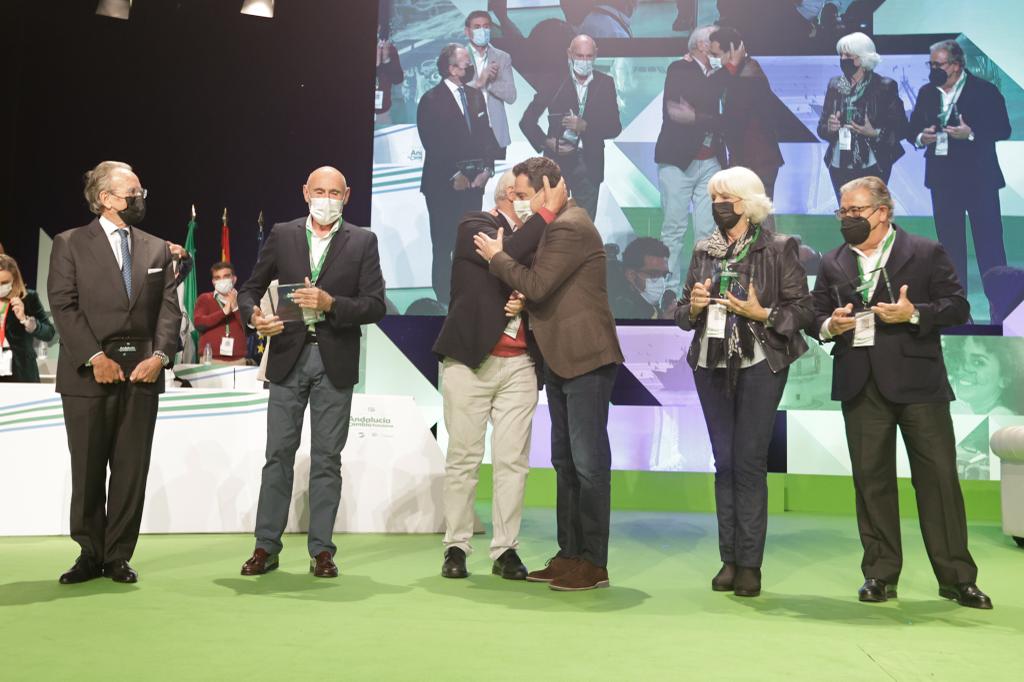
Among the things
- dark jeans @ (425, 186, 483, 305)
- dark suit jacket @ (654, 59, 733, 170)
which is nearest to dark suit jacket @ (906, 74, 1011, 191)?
dark suit jacket @ (654, 59, 733, 170)

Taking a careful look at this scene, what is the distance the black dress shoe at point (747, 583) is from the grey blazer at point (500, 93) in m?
4.73

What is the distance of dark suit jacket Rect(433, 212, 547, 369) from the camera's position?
13.4 ft

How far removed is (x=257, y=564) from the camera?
4000 millimetres

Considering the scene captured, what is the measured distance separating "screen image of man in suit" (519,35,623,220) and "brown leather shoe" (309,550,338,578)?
4315 millimetres

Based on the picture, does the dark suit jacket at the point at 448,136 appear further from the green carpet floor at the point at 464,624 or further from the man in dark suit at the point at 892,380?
the man in dark suit at the point at 892,380

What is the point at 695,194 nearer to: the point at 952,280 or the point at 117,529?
the point at 952,280

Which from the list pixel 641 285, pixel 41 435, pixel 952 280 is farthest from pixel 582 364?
pixel 641 285

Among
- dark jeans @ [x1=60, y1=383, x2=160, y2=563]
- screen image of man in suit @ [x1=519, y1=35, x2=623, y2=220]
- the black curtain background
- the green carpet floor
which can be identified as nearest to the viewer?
the green carpet floor

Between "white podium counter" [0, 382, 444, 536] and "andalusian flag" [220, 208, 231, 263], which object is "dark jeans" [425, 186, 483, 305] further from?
"white podium counter" [0, 382, 444, 536]

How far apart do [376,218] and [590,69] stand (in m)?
1.98

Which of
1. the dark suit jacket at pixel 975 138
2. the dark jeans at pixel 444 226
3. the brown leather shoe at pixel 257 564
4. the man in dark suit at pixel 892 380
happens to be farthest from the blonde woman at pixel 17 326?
the dark suit jacket at pixel 975 138

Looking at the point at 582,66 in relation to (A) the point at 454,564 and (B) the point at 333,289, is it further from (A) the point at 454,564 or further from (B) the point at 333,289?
(A) the point at 454,564

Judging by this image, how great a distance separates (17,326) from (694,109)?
495 centimetres

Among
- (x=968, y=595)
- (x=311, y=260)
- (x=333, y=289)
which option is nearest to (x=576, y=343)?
(x=333, y=289)
